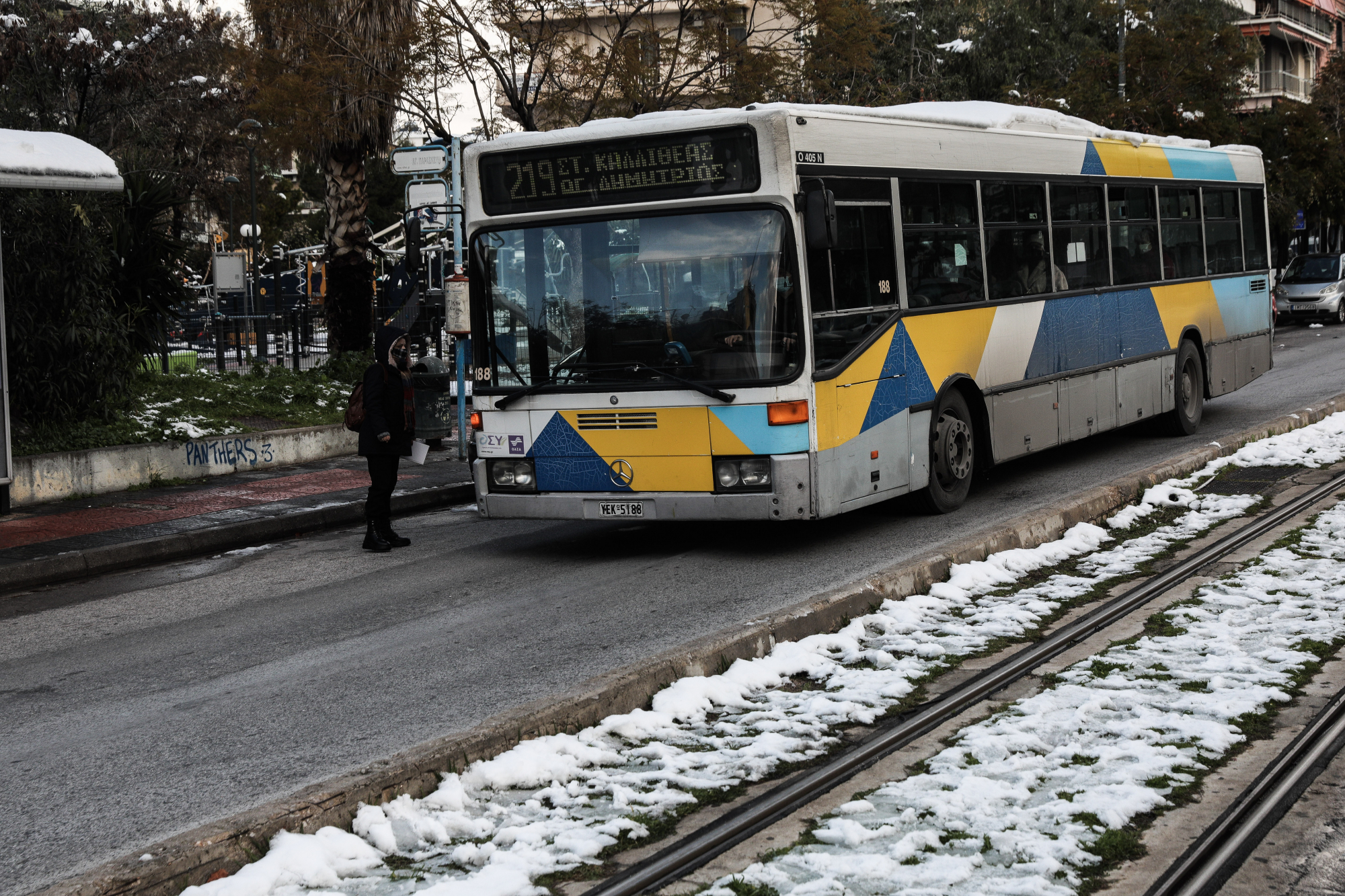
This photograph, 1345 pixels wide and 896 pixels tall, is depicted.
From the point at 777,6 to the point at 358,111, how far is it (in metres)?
6.02

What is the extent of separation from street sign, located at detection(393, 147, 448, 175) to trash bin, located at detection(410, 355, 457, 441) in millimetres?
3017

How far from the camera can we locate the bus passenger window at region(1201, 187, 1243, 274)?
1656 centimetres

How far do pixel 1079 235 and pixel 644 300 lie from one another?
5.64 meters

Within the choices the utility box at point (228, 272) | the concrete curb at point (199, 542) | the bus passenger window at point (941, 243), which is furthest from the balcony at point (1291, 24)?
the concrete curb at point (199, 542)

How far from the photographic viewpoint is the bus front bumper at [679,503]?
9680mm

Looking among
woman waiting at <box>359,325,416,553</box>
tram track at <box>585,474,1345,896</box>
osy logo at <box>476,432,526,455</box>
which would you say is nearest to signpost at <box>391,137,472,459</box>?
woman waiting at <box>359,325,416,553</box>

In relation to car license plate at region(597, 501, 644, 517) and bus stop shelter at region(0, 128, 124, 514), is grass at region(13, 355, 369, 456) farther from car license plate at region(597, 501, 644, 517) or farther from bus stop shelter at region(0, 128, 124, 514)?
car license plate at region(597, 501, 644, 517)

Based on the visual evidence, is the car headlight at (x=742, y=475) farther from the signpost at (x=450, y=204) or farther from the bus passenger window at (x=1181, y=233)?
the bus passenger window at (x=1181, y=233)

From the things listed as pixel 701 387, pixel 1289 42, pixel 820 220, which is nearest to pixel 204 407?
pixel 701 387

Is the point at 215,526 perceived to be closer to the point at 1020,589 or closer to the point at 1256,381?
the point at 1020,589

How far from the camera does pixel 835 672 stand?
6758mm

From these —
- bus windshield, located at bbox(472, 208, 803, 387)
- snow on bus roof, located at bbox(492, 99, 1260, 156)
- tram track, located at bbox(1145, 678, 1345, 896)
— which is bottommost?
tram track, located at bbox(1145, 678, 1345, 896)

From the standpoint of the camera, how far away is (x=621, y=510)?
1006 cm

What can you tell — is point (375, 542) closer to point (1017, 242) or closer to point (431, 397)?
point (1017, 242)
